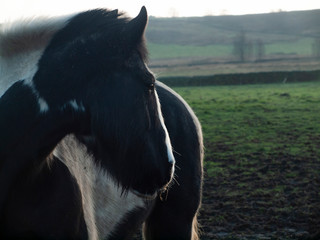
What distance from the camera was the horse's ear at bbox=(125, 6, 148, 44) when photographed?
253 centimetres

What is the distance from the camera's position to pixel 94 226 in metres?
3.38

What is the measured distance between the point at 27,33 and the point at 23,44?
0.24 feet

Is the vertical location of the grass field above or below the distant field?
above

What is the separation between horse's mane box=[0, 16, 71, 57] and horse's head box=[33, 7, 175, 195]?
6cm

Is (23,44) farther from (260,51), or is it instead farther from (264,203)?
(260,51)

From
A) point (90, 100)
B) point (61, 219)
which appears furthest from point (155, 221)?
point (90, 100)

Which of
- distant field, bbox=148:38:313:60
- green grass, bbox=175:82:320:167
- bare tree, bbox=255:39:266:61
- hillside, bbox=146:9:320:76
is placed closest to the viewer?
green grass, bbox=175:82:320:167

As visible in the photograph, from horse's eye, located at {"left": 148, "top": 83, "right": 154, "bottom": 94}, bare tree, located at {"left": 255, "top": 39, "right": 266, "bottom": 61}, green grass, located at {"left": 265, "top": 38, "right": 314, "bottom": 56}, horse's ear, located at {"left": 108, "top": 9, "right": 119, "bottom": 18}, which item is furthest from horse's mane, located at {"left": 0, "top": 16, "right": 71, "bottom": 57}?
green grass, located at {"left": 265, "top": 38, "right": 314, "bottom": 56}

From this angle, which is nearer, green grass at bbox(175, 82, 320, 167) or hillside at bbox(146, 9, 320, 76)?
green grass at bbox(175, 82, 320, 167)

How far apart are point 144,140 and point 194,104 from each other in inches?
730

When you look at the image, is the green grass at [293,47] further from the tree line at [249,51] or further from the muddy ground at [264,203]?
the muddy ground at [264,203]

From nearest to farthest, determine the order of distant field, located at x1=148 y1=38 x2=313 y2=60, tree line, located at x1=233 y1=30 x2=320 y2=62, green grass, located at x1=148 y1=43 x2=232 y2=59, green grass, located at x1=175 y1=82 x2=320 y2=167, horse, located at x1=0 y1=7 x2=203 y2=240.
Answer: horse, located at x1=0 y1=7 x2=203 y2=240
green grass, located at x1=175 y1=82 x2=320 y2=167
tree line, located at x1=233 y1=30 x2=320 y2=62
distant field, located at x1=148 y1=38 x2=313 y2=60
green grass, located at x1=148 y1=43 x2=232 y2=59

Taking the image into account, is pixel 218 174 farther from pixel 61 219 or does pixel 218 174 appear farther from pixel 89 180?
pixel 61 219

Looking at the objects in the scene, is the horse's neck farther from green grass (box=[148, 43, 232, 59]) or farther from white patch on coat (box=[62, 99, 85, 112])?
green grass (box=[148, 43, 232, 59])
